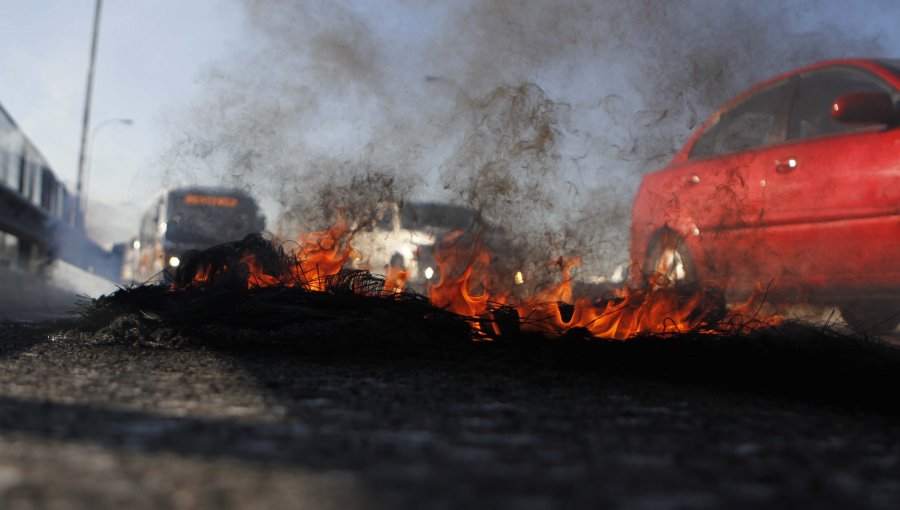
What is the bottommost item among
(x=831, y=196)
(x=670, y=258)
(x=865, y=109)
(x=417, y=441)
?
(x=417, y=441)

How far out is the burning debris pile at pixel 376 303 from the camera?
445cm

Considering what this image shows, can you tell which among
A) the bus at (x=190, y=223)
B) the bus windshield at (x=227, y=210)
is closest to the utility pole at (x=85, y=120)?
the bus at (x=190, y=223)

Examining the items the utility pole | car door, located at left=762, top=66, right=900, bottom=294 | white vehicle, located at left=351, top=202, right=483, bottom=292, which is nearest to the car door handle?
car door, located at left=762, top=66, right=900, bottom=294

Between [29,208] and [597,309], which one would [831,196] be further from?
[29,208]

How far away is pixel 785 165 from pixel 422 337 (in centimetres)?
284

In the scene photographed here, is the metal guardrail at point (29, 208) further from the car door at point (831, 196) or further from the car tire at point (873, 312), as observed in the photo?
the car tire at point (873, 312)

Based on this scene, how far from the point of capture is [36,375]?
11.6 feet

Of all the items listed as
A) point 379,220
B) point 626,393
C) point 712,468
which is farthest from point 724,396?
point 379,220

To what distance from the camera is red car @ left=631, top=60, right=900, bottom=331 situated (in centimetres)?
525

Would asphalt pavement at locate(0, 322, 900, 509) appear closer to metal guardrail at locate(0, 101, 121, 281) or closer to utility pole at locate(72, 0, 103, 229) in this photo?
metal guardrail at locate(0, 101, 121, 281)

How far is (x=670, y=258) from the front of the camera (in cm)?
645

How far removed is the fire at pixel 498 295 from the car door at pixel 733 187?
341 mm

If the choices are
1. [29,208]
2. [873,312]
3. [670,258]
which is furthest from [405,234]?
[29,208]

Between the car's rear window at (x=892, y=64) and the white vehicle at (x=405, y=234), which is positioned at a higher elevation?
the car's rear window at (x=892, y=64)
